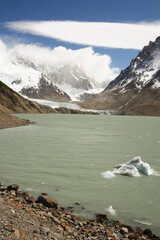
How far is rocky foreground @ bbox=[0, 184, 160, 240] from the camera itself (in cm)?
795

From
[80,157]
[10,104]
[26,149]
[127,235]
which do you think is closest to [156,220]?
[127,235]

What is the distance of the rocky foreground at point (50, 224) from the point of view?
313 inches

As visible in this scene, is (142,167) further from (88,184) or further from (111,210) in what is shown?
(111,210)

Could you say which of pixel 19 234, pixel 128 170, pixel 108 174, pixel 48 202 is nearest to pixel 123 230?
pixel 48 202

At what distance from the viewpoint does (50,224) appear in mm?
9117

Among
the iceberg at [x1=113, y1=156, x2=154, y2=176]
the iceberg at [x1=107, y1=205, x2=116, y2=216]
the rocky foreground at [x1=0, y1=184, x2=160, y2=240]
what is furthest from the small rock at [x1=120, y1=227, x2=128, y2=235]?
the iceberg at [x1=113, y1=156, x2=154, y2=176]

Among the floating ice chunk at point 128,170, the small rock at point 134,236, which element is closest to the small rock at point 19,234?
the small rock at point 134,236

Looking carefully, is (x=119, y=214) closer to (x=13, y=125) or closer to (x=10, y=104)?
(x=13, y=125)

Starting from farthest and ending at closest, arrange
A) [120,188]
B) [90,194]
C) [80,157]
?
1. [80,157]
2. [120,188]
3. [90,194]

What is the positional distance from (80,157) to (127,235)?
14.6 metres

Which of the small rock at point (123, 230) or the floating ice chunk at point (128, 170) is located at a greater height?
the floating ice chunk at point (128, 170)

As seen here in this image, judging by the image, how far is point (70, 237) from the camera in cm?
843

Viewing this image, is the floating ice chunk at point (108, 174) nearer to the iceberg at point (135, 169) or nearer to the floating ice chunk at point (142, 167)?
the iceberg at point (135, 169)

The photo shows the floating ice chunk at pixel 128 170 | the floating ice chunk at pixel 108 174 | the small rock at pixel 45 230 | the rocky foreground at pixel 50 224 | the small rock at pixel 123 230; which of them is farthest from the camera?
the floating ice chunk at pixel 128 170
